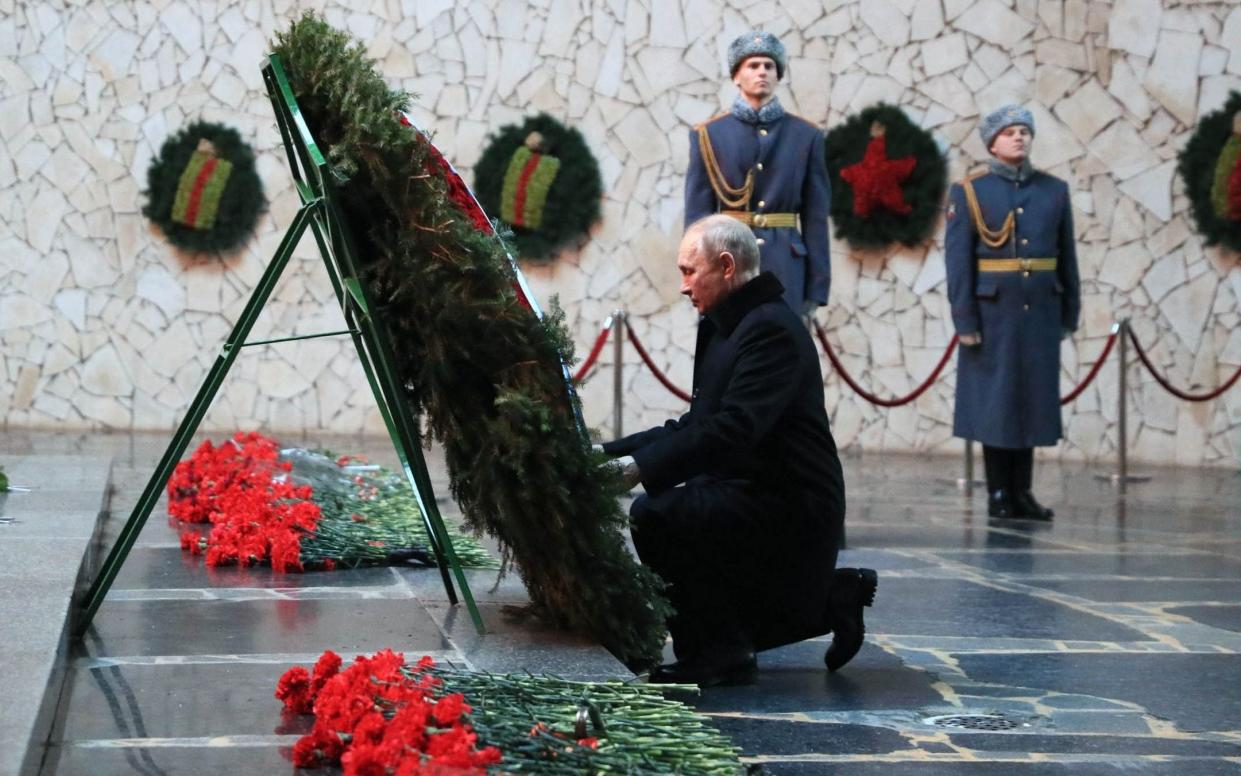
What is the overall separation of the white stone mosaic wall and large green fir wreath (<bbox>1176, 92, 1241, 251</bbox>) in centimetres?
140

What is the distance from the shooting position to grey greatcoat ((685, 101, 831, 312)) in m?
6.48

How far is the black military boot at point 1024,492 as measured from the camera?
745cm

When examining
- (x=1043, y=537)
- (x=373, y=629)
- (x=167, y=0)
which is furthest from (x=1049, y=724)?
(x=167, y=0)

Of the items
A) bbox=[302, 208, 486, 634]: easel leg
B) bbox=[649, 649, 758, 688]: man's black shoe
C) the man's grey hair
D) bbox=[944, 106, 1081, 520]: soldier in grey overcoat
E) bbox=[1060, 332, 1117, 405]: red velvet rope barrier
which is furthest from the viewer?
bbox=[1060, 332, 1117, 405]: red velvet rope barrier

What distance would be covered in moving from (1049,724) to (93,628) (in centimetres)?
201

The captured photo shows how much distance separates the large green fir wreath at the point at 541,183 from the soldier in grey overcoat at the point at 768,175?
450cm

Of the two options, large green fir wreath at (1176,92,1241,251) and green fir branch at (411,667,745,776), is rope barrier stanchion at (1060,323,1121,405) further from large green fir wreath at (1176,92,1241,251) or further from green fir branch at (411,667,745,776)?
green fir branch at (411,667,745,776)

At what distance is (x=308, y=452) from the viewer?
22.1ft

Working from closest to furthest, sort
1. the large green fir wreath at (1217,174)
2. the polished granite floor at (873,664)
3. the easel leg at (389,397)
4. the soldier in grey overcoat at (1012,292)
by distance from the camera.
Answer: the polished granite floor at (873,664), the easel leg at (389,397), the soldier in grey overcoat at (1012,292), the large green fir wreath at (1217,174)

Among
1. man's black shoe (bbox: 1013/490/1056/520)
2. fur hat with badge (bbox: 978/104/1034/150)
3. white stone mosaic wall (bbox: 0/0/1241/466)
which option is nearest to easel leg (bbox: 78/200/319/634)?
man's black shoe (bbox: 1013/490/1056/520)

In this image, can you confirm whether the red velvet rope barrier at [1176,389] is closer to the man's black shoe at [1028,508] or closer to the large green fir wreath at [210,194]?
the man's black shoe at [1028,508]

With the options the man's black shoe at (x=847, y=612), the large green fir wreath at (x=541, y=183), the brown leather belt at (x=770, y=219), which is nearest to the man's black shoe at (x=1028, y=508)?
the brown leather belt at (x=770, y=219)

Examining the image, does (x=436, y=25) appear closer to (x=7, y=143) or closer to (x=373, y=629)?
(x=7, y=143)

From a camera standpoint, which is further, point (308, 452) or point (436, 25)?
point (436, 25)
